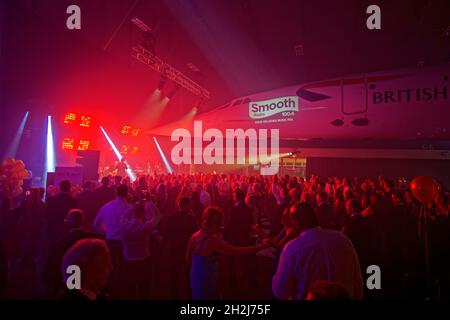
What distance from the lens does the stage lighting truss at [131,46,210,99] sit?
406 inches

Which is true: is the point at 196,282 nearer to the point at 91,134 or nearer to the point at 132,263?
the point at 132,263

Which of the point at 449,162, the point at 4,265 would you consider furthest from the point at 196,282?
the point at 449,162

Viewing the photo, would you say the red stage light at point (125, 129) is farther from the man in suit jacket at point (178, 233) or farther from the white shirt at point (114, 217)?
the man in suit jacket at point (178, 233)

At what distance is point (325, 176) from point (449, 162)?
4.94m

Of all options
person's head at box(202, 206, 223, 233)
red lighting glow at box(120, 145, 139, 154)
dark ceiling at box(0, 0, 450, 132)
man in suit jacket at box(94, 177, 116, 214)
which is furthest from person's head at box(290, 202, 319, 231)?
red lighting glow at box(120, 145, 139, 154)

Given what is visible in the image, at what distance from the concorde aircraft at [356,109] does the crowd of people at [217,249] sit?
5.54 m

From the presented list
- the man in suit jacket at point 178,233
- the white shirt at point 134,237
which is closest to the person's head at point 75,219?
the white shirt at point 134,237

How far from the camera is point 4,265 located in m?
2.96

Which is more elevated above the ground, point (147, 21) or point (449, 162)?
point (147, 21)

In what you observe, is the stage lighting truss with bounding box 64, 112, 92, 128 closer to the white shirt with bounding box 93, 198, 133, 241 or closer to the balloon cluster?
the balloon cluster

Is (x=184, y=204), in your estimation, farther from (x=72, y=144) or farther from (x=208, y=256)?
(x=72, y=144)

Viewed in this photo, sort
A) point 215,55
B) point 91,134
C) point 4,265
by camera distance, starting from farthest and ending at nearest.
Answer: point 91,134 < point 215,55 < point 4,265

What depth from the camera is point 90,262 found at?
2.03m

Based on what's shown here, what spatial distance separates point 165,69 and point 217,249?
36.1 feet
